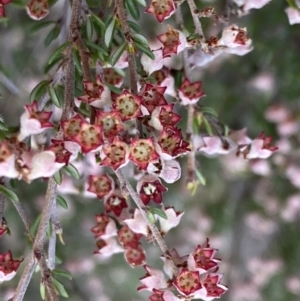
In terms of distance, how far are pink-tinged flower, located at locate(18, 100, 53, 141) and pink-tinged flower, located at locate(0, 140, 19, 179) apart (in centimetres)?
3

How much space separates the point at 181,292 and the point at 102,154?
0.14 meters

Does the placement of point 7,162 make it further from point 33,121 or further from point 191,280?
point 191,280

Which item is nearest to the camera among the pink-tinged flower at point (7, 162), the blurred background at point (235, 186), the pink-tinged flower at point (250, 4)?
the pink-tinged flower at point (7, 162)

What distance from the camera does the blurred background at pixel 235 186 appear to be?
41.0 inches

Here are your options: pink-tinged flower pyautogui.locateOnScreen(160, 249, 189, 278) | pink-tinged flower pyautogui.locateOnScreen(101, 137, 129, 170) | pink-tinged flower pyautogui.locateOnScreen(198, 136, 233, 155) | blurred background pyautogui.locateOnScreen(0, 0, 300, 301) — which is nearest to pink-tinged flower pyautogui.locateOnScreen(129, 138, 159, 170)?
pink-tinged flower pyautogui.locateOnScreen(101, 137, 129, 170)

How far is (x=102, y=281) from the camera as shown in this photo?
150cm

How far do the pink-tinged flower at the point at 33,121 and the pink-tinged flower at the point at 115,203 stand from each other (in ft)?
0.53

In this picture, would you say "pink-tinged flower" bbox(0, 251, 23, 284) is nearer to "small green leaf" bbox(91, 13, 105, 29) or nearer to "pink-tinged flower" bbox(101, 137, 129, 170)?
"pink-tinged flower" bbox(101, 137, 129, 170)

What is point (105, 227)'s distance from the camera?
0.59m

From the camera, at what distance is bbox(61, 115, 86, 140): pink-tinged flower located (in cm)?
43

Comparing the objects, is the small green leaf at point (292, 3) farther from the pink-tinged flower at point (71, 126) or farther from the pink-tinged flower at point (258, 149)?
the pink-tinged flower at point (71, 126)

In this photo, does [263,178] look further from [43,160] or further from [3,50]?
[43,160]

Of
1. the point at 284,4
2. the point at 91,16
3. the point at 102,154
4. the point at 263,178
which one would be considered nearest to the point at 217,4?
the point at 284,4

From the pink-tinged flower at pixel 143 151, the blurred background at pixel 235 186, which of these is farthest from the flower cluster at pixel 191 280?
the blurred background at pixel 235 186
